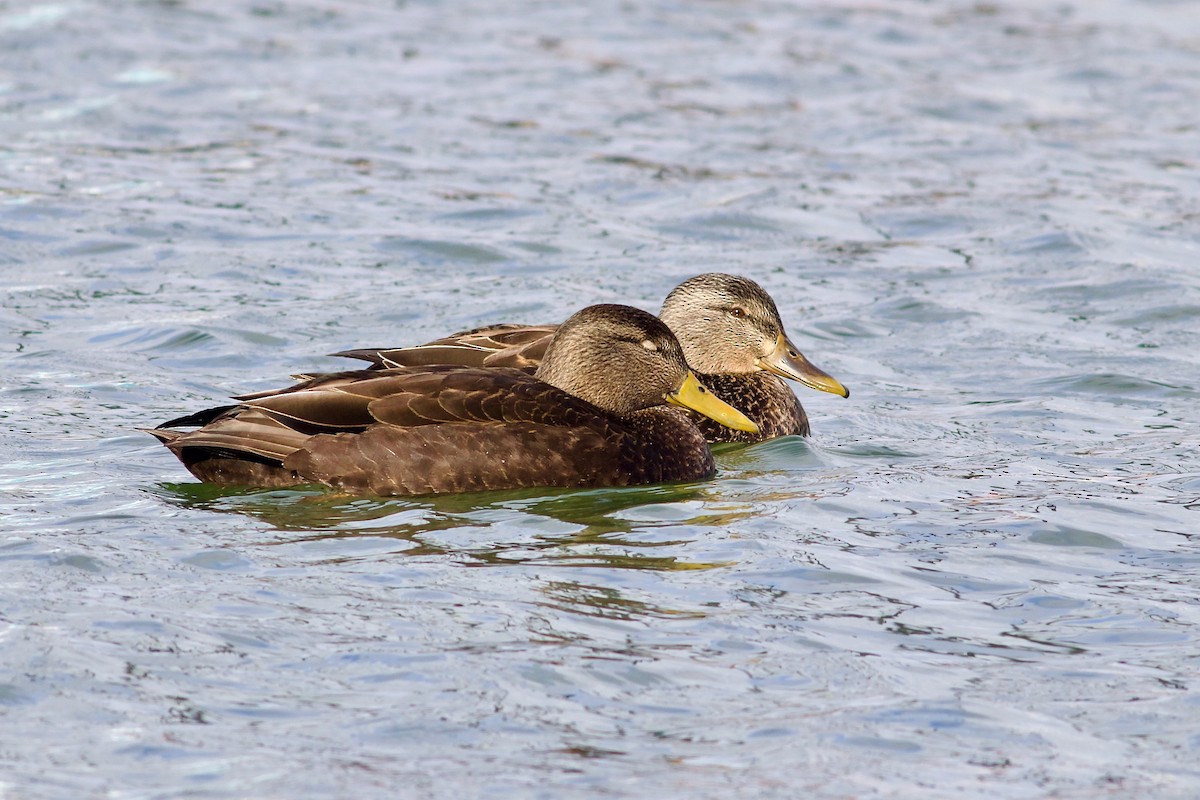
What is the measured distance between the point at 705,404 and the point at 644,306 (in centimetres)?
350

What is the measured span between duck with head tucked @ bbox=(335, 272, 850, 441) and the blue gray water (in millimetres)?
258

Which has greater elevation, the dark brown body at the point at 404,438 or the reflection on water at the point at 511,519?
the dark brown body at the point at 404,438

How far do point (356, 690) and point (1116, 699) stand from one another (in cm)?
247

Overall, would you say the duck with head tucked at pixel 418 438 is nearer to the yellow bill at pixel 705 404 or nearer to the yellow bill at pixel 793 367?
the yellow bill at pixel 705 404

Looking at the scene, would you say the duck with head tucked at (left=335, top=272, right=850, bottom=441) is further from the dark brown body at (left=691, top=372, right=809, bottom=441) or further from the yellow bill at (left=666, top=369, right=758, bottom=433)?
the yellow bill at (left=666, top=369, right=758, bottom=433)

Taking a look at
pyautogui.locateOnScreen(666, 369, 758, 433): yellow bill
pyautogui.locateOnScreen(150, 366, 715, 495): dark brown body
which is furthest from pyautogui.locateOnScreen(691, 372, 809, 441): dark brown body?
pyautogui.locateOnScreen(150, 366, 715, 495): dark brown body

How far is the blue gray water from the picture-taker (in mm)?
5465

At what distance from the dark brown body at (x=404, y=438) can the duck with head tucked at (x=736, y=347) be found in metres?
1.14

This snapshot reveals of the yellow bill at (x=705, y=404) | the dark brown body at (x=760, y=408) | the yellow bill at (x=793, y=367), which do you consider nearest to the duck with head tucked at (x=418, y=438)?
the yellow bill at (x=705, y=404)

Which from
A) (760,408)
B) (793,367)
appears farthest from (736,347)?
(760,408)

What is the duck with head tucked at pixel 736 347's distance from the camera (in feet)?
31.4

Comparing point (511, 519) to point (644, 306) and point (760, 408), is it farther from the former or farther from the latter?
point (644, 306)

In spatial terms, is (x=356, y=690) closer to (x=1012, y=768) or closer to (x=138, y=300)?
(x=1012, y=768)

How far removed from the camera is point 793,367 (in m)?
9.99
